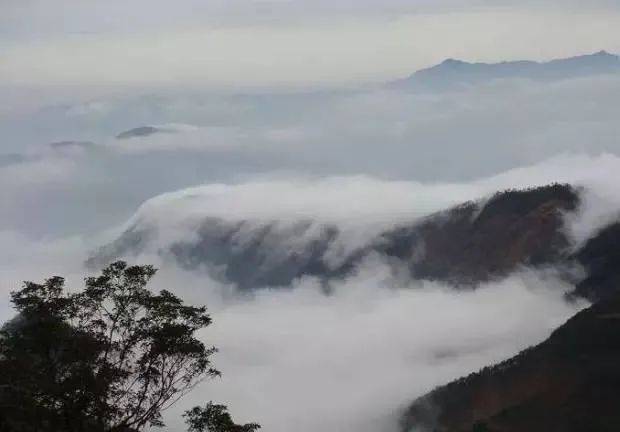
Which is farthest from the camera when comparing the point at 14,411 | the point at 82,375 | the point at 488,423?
the point at 488,423

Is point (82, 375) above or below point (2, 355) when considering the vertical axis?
below

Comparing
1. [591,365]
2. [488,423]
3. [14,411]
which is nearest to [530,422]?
[488,423]

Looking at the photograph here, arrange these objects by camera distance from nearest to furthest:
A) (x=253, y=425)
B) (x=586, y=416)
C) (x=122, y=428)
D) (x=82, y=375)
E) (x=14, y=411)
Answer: (x=14, y=411) → (x=82, y=375) → (x=122, y=428) → (x=253, y=425) → (x=586, y=416)

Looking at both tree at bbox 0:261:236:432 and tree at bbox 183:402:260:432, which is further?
tree at bbox 183:402:260:432

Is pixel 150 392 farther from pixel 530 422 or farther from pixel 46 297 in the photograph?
pixel 530 422

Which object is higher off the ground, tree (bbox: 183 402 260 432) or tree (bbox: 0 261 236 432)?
tree (bbox: 0 261 236 432)

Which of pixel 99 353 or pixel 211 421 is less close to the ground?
pixel 99 353

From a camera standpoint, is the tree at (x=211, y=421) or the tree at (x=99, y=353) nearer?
the tree at (x=99, y=353)

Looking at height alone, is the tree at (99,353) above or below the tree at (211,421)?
above
